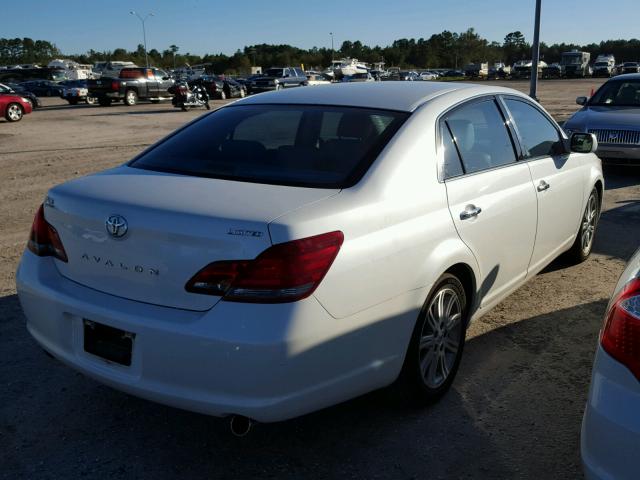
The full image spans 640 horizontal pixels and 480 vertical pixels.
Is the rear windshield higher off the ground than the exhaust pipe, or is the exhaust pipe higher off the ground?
the rear windshield

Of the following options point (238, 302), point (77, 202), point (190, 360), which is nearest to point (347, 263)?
point (238, 302)

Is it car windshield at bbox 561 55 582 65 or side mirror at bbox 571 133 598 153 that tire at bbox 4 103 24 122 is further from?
car windshield at bbox 561 55 582 65

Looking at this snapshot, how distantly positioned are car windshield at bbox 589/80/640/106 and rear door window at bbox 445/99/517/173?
795 cm

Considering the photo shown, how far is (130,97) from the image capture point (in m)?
31.8

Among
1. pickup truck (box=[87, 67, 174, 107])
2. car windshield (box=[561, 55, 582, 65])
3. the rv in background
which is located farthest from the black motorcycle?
car windshield (box=[561, 55, 582, 65])

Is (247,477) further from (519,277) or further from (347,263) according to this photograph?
(519,277)

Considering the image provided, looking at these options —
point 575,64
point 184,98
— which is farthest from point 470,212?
point 575,64

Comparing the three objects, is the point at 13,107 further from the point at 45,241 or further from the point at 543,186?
Answer: the point at 543,186

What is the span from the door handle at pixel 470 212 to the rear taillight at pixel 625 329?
132 centimetres

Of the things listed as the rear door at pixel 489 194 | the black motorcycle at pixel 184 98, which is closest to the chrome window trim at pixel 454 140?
the rear door at pixel 489 194

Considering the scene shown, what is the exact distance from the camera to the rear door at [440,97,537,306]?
11.7 feet

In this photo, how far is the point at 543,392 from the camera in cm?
368

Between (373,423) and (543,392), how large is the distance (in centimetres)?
104

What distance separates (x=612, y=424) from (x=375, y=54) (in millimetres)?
143689
